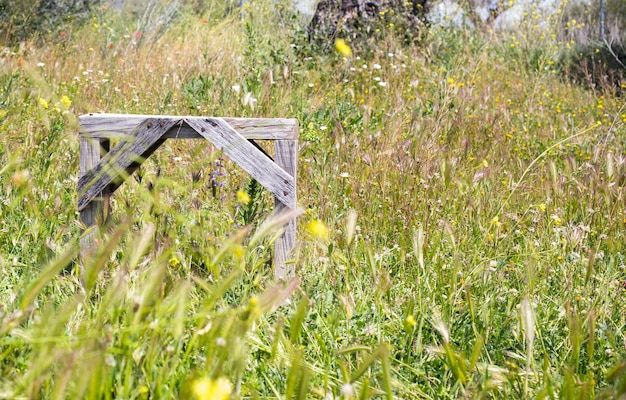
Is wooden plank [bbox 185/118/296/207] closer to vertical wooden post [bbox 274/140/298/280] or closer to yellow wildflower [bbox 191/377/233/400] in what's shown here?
vertical wooden post [bbox 274/140/298/280]

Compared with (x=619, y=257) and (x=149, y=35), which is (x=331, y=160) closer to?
(x=619, y=257)

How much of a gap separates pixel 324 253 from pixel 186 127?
2.19 ft

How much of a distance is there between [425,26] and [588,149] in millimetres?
3737

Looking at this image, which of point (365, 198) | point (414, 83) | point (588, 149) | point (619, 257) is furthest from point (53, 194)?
point (588, 149)

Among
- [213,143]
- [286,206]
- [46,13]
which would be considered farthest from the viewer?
[46,13]

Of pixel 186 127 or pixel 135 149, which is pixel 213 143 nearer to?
pixel 186 127

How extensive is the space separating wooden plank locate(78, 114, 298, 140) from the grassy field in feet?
0.57

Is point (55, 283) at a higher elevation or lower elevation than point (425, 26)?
lower

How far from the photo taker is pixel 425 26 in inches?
299

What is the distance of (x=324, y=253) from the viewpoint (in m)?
2.39

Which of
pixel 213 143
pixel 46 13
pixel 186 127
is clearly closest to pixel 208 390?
pixel 213 143

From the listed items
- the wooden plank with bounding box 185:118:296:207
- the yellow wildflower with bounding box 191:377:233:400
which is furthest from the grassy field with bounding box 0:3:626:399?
the wooden plank with bounding box 185:118:296:207

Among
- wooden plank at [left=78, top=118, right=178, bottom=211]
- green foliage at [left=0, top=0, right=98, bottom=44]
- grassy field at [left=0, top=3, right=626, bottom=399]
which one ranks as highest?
green foliage at [left=0, top=0, right=98, bottom=44]

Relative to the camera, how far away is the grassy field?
109 centimetres
